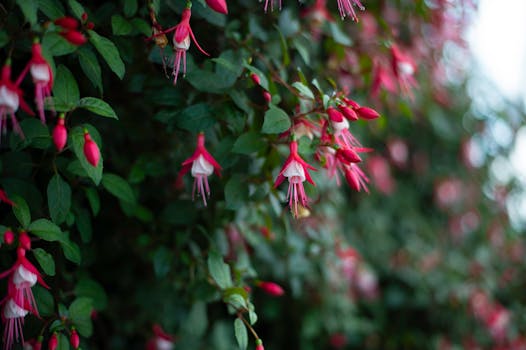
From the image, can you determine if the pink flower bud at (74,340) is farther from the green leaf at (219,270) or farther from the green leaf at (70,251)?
the green leaf at (219,270)

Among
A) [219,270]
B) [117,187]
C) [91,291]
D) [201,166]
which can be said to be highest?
[201,166]

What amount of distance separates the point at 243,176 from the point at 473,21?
1.19 meters

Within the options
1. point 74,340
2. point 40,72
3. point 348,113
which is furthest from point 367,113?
point 74,340

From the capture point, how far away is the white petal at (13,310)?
821 millimetres

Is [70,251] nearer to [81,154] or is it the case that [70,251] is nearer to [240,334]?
[81,154]

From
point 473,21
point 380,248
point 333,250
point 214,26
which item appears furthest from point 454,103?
point 214,26

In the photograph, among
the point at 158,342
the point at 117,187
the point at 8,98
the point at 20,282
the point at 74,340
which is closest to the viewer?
the point at 8,98

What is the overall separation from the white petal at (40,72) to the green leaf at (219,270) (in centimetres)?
Answer: 48

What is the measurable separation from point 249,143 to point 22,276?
42 centimetres

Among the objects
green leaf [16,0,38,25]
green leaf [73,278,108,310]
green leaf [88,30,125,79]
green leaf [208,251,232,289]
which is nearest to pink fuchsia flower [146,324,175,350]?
green leaf [73,278,108,310]

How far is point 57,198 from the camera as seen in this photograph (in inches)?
34.6

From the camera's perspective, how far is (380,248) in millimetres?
2115

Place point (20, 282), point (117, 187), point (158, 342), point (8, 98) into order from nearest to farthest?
point (8, 98)
point (20, 282)
point (117, 187)
point (158, 342)

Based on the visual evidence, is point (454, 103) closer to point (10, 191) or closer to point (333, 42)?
Result: point (333, 42)
